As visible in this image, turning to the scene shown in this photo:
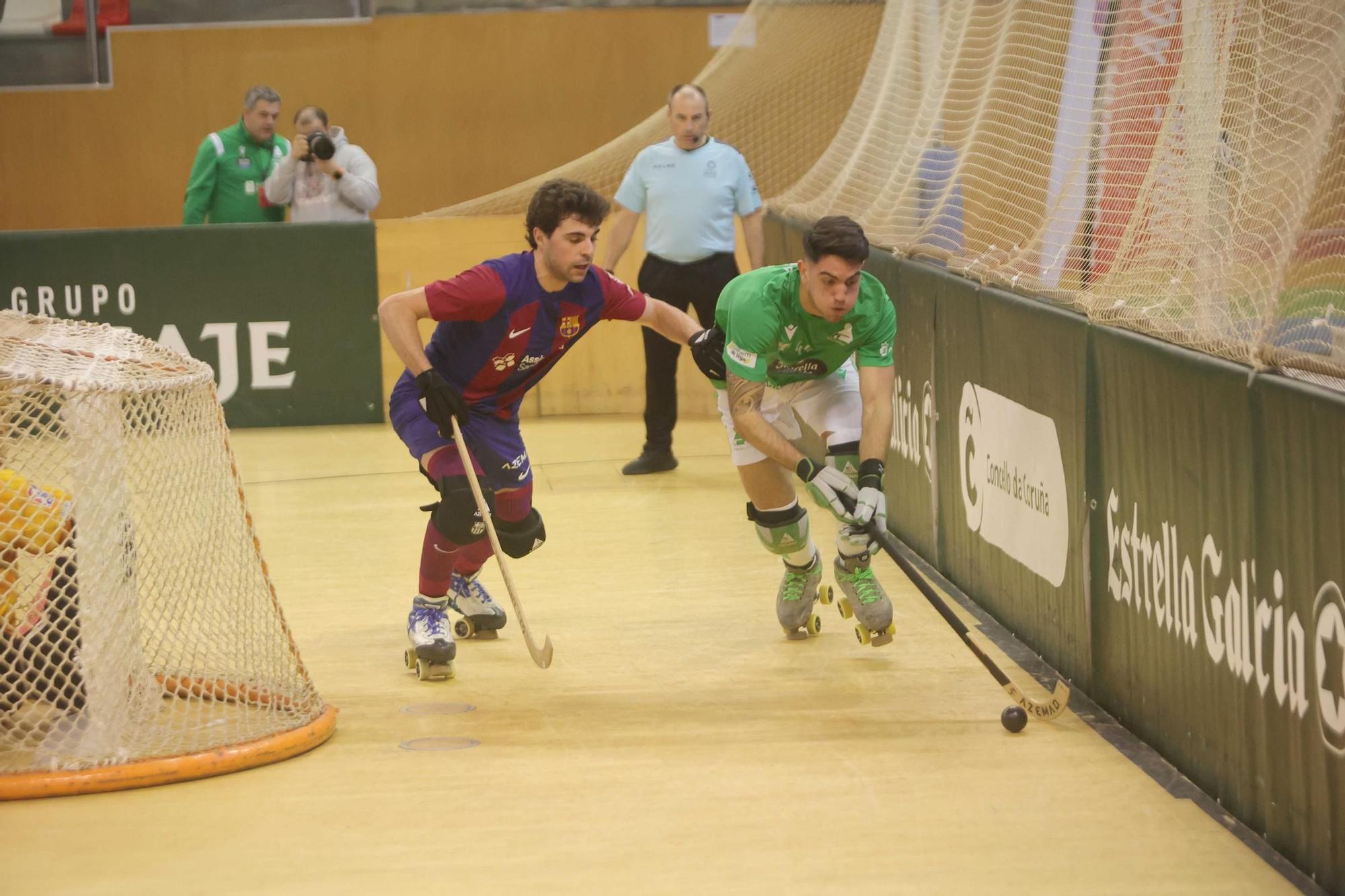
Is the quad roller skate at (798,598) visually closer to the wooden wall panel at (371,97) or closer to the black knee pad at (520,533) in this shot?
the black knee pad at (520,533)

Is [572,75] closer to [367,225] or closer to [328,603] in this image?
[367,225]

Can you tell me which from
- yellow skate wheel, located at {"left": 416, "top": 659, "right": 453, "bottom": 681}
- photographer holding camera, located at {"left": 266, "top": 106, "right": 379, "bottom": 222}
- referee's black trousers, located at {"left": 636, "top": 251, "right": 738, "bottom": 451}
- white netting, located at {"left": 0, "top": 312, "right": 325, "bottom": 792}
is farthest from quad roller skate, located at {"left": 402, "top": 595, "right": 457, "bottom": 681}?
photographer holding camera, located at {"left": 266, "top": 106, "right": 379, "bottom": 222}

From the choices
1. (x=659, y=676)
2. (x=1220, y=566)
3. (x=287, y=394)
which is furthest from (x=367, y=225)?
(x=1220, y=566)

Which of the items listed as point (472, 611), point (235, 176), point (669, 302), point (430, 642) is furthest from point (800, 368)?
point (235, 176)

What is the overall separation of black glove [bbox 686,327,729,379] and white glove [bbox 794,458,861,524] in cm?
63

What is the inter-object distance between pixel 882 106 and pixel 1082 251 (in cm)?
338

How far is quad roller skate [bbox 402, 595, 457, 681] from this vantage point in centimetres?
551

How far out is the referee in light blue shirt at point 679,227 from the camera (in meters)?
8.98

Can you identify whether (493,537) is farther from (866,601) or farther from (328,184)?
(328,184)

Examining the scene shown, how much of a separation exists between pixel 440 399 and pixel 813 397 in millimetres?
1492

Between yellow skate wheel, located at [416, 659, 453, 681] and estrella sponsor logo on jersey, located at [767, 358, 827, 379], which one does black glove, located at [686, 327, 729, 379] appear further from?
yellow skate wheel, located at [416, 659, 453, 681]

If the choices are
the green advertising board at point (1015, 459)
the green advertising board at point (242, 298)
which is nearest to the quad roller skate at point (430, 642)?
the green advertising board at point (1015, 459)

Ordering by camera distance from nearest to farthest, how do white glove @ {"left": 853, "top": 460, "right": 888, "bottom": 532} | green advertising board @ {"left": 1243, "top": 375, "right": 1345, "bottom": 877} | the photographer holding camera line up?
green advertising board @ {"left": 1243, "top": 375, "right": 1345, "bottom": 877}, white glove @ {"left": 853, "top": 460, "right": 888, "bottom": 532}, the photographer holding camera

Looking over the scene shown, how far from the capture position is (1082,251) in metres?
5.73
